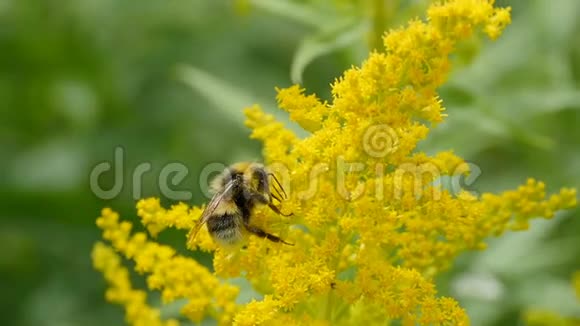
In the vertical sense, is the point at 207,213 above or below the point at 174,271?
above

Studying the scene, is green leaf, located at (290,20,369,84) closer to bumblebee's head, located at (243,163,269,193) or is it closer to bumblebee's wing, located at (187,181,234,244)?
bumblebee's head, located at (243,163,269,193)

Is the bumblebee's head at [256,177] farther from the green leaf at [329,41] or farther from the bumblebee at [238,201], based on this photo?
the green leaf at [329,41]

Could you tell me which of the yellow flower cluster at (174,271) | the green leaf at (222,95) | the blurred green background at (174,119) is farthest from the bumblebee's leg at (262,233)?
the blurred green background at (174,119)

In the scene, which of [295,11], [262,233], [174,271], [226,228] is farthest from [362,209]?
[295,11]

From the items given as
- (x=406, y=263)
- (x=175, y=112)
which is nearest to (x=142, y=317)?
(x=406, y=263)

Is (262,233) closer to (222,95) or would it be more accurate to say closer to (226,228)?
(226,228)

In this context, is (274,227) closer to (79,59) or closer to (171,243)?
Answer: (171,243)

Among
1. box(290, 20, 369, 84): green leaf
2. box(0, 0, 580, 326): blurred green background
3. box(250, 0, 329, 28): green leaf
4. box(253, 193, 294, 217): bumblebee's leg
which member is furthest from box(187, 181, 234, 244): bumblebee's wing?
box(250, 0, 329, 28): green leaf
